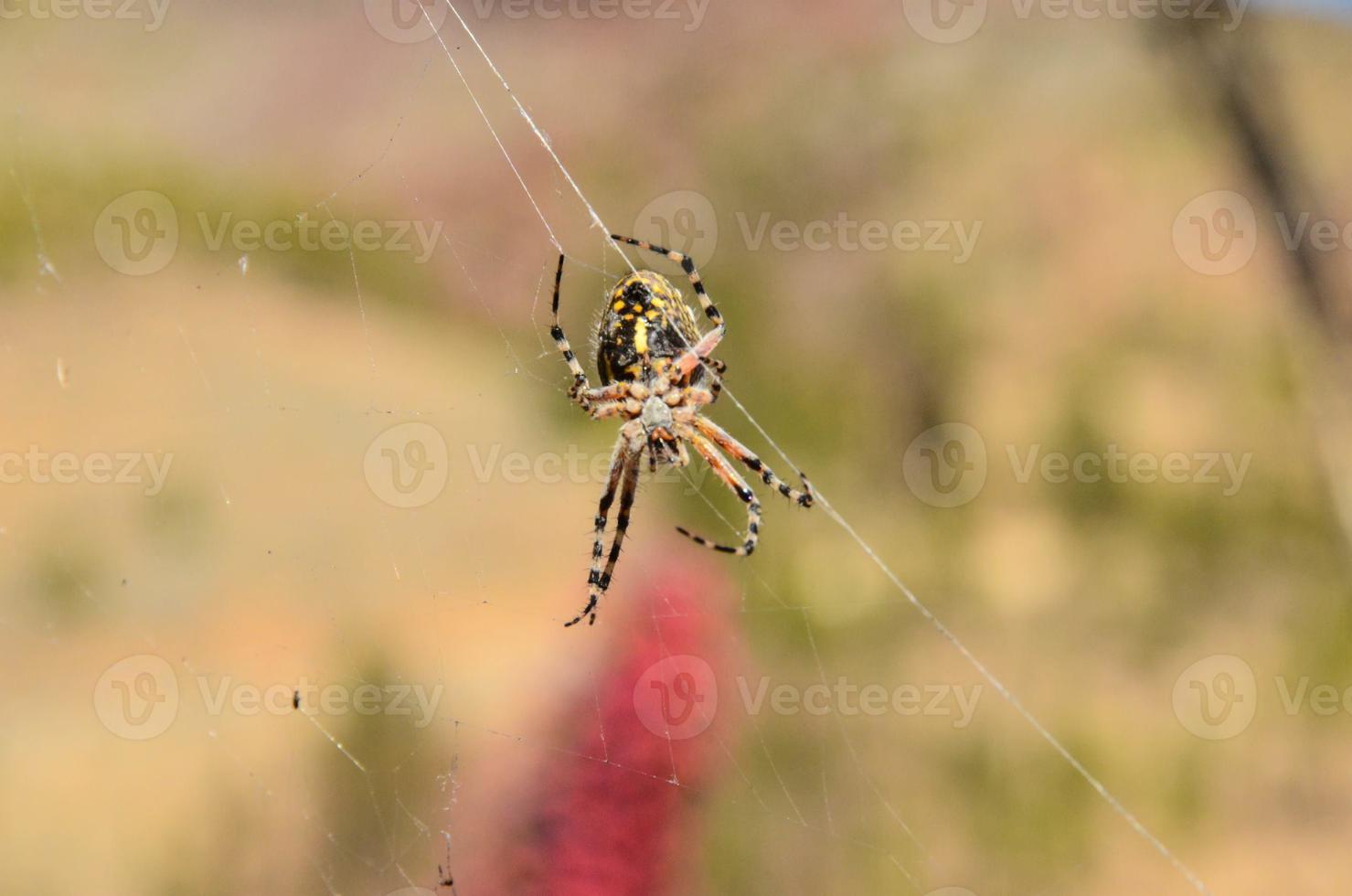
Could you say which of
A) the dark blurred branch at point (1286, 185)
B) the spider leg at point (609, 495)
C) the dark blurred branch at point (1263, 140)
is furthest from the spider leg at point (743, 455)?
the dark blurred branch at point (1263, 140)

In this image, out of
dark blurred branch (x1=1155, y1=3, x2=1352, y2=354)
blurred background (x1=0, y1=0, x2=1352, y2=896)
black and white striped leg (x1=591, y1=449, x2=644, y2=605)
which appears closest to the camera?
black and white striped leg (x1=591, y1=449, x2=644, y2=605)

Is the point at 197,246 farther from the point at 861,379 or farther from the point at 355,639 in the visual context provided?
the point at 861,379

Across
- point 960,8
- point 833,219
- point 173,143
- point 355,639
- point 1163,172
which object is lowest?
point 355,639

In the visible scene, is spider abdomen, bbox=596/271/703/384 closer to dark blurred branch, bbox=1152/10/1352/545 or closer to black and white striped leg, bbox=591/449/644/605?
black and white striped leg, bbox=591/449/644/605

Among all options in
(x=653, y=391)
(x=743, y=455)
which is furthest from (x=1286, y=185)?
(x=653, y=391)

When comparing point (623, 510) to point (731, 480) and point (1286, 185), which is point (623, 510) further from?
point (1286, 185)

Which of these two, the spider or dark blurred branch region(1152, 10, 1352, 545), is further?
dark blurred branch region(1152, 10, 1352, 545)

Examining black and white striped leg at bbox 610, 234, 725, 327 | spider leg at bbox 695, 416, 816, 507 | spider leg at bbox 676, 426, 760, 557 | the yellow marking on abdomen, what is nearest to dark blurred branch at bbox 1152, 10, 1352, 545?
spider leg at bbox 695, 416, 816, 507

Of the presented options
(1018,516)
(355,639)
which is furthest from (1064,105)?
(355,639)
